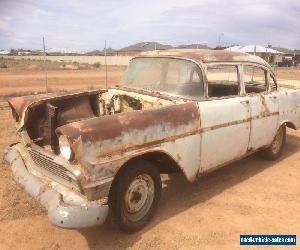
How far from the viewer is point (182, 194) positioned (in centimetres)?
473

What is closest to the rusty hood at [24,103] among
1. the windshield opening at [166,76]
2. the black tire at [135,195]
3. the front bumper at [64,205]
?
the front bumper at [64,205]

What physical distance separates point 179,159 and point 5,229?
80.3 inches

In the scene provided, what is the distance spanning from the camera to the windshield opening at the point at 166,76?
14.7 ft

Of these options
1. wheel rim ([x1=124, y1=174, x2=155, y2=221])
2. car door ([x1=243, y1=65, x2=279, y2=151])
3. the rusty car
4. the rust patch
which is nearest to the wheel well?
the rusty car

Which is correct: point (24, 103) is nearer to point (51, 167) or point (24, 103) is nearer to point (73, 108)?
point (73, 108)

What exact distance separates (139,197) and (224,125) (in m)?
1.47

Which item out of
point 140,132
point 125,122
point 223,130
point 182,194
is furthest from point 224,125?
point 125,122

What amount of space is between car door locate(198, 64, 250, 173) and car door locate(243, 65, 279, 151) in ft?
0.56

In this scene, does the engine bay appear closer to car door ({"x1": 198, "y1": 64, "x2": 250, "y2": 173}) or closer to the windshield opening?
the windshield opening

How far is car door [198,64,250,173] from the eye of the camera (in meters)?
4.23

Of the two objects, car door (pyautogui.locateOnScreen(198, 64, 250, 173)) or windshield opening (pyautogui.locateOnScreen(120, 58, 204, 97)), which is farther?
windshield opening (pyautogui.locateOnScreen(120, 58, 204, 97))

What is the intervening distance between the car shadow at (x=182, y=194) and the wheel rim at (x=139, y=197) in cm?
20

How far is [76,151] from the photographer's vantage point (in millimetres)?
3084

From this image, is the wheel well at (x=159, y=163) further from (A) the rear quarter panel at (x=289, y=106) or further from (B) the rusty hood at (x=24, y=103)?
(A) the rear quarter panel at (x=289, y=106)
